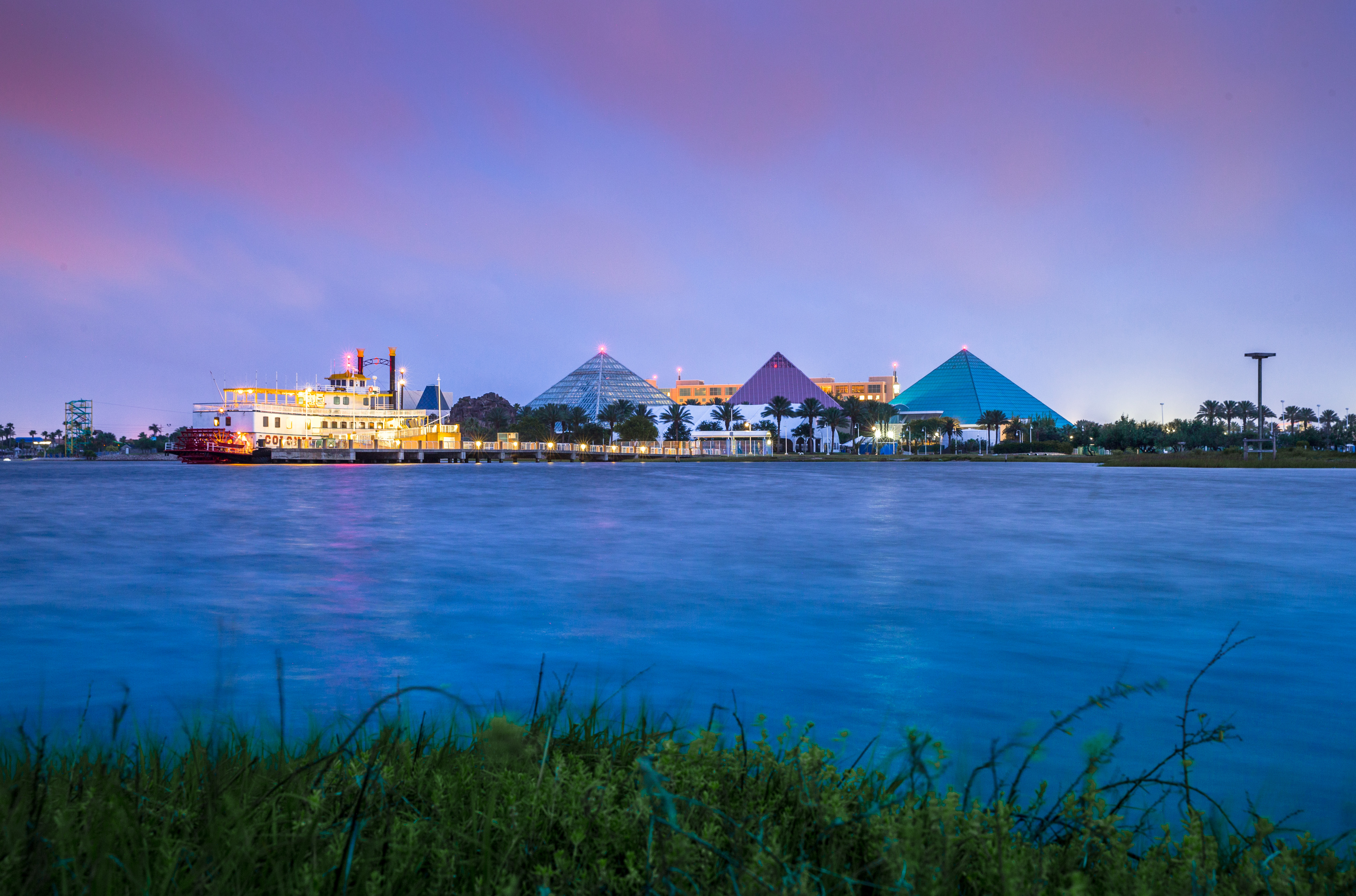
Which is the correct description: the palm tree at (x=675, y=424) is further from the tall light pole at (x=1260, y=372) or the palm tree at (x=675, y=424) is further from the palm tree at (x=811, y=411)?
the tall light pole at (x=1260, y=372)

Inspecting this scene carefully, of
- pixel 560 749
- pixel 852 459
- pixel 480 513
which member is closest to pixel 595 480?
pixel 480 513

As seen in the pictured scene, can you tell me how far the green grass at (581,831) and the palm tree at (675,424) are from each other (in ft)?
471

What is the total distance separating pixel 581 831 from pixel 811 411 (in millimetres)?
140945

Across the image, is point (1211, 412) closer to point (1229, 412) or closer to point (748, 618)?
point (1229, 412)

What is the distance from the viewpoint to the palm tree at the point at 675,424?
147250 mm

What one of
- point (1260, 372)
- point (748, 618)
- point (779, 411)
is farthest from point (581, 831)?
point (779, 411)

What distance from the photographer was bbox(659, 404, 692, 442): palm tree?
483 ft

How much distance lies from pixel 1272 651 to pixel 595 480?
175 ft

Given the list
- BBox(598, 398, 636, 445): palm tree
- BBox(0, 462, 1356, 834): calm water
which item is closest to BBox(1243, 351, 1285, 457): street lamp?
BBox(0, 462, 1356, 834): calm water

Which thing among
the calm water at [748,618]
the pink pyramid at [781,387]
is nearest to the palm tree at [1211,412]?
the pink pyramid at [781,387]

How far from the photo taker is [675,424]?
14750cm

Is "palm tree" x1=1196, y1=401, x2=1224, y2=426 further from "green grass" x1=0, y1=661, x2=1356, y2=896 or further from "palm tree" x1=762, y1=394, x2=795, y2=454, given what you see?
"green grass" x1=0, y1=661, x2=1356, y2=896

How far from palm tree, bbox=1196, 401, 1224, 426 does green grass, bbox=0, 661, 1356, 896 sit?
193053mm

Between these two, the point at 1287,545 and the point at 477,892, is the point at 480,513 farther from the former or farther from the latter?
the point at 477,892
